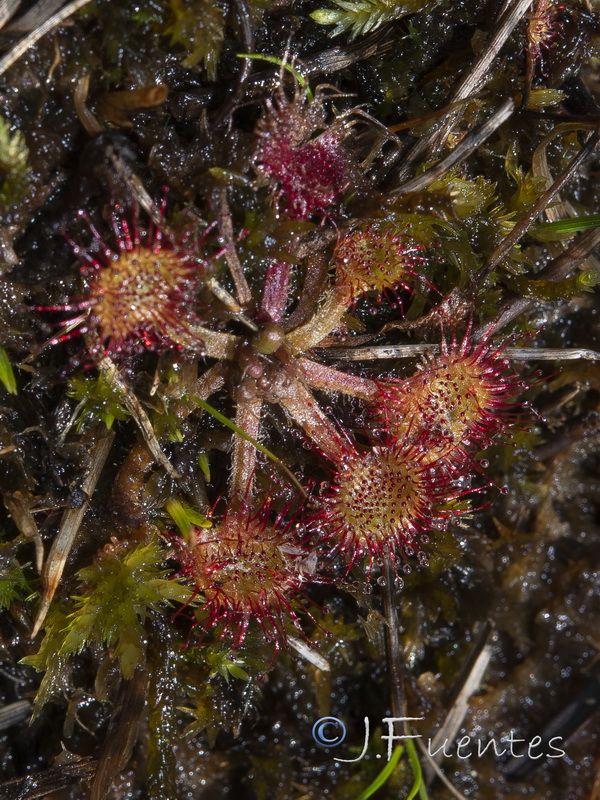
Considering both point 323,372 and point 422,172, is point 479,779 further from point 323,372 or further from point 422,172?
point 422,172

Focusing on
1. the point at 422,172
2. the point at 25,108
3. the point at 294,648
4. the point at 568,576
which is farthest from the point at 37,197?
the point at 568,576

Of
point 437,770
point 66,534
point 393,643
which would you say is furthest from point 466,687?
point 66,534

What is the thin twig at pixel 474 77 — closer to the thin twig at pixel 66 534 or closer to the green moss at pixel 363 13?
the green moss at pixel 363 13

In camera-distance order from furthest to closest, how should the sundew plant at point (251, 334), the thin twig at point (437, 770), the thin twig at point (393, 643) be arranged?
1. the thin twig at point (437, 770)
2. the thin twig at point (393, 643)
3. the sundew plant at point (251, 334)

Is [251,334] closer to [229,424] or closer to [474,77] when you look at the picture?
[229,424]

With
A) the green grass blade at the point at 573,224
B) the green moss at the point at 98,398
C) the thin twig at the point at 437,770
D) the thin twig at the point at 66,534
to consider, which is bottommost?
the thin twig at the point at 437,770

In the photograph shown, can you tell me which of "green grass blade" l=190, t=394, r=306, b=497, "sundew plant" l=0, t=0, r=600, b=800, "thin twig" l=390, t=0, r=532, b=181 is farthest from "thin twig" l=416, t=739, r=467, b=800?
"thin twig" l=390, t=0, r=532, b=181

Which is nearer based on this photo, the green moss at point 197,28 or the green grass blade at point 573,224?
the green moss at point 197,28

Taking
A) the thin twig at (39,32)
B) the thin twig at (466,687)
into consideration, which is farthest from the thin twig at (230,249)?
the thin twig at (466,687)
